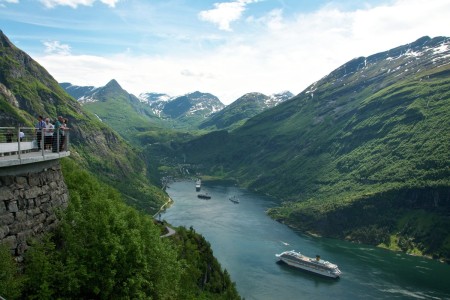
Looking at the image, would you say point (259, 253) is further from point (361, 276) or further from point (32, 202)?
point (32, 202)

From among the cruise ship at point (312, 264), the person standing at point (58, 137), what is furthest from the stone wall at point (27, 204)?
the cruise ship at point (312, 264)

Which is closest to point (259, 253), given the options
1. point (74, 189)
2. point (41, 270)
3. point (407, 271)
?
point (407, 271)

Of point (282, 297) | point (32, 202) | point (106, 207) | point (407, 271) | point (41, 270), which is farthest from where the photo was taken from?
point (407, 271)

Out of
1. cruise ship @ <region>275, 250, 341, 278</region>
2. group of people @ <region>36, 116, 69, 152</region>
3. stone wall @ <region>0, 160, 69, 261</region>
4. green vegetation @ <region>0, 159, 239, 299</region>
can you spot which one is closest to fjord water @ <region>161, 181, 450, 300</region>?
cruise ship @ <region>275, 250, 341, 278</region>

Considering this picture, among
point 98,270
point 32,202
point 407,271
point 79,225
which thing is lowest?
point 407,271

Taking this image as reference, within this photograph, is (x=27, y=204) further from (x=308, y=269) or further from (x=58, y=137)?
(x=308, y=269)
